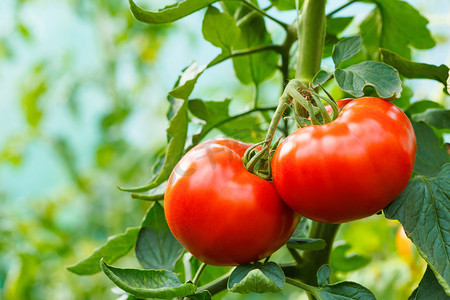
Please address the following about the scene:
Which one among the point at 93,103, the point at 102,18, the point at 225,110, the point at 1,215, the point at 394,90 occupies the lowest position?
the point at 93,103

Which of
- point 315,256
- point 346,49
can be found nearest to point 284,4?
point 346,49

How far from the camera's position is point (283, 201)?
0.42m

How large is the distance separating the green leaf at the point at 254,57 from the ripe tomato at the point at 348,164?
26 cm

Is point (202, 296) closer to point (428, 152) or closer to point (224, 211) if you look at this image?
point (224, 211)

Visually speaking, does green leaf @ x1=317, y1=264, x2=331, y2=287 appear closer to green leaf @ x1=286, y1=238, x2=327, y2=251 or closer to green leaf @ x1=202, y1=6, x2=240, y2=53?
green leaf @ x1=286, y1=238, x2=327, y2=251

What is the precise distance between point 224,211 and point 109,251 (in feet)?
0.70

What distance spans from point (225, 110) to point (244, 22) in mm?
112

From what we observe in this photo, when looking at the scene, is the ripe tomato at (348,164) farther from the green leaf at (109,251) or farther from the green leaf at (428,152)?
the green leaf at (109,251)

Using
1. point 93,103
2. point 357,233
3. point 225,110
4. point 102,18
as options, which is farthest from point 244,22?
point 93,103

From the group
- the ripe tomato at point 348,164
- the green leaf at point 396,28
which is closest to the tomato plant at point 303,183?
the ripe tomato at point 348,164

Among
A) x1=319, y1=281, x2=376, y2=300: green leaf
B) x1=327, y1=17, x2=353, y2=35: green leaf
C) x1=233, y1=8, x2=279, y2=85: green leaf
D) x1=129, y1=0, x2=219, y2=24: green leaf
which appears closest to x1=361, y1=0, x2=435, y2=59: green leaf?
x1=327, y1=17, x2=353, y2=35: green leaf

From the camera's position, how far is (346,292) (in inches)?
16.7

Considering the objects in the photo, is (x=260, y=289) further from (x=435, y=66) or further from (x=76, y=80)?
(x=76, y=80)

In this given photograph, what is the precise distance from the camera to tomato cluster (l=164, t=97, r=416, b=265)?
1.24ft
